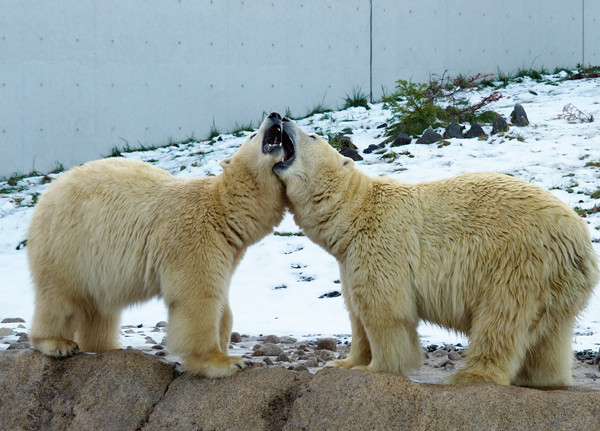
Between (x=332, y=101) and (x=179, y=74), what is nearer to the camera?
(x=179, y=74)

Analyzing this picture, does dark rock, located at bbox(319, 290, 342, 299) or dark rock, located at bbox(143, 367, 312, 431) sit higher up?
dark rock, located at bbox(143, 367, 312, 431)

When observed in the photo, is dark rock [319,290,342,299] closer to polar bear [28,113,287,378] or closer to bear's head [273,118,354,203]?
polar bear [28,113,287,378]

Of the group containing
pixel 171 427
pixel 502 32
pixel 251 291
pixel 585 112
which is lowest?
pixel 251 291

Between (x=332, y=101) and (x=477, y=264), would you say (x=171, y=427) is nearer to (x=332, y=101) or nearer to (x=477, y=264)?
(x=477, y=264)

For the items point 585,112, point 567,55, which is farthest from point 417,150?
point 567,55

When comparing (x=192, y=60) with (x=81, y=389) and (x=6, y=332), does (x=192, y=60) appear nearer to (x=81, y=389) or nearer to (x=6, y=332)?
(x=6, y=332)

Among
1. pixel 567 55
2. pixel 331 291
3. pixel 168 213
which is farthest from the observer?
pixel 567 55

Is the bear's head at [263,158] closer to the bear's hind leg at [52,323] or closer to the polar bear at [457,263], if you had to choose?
the polar bear at [457,263]

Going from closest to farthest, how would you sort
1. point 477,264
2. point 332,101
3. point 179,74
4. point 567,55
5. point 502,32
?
1. point 477,264
2. point 179,74
3. point 332,101
4. point 502,32
5. point 567,55

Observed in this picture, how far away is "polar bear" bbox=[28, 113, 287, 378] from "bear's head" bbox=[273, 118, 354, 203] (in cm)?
7

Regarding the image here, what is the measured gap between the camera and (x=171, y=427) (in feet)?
12.3

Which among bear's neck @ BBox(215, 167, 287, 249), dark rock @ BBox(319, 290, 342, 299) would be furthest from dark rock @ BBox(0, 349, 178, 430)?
dark rock @ BBox(319, 290, 342, 299)

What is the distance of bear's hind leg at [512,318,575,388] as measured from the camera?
→ 3.73m

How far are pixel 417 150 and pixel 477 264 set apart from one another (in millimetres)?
5996
